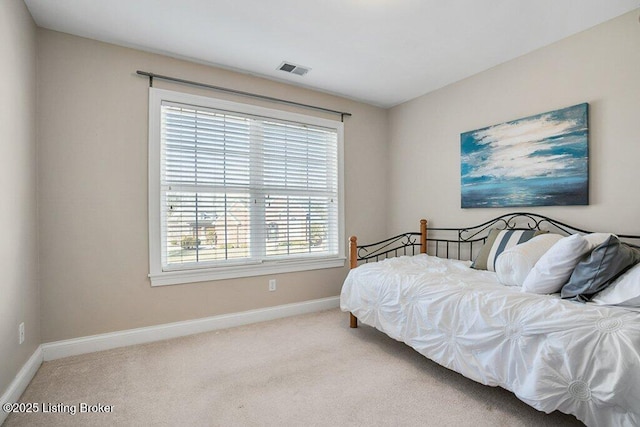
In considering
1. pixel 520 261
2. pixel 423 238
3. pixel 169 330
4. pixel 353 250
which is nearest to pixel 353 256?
pixel 353 250

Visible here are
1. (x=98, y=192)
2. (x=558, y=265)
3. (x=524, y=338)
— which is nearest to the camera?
(x=524, y=338)

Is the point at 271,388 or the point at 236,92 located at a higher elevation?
the point at 236,92

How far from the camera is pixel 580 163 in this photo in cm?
233

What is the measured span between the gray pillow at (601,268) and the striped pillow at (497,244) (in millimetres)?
779

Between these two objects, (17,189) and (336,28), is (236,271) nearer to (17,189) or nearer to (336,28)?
(17,189)

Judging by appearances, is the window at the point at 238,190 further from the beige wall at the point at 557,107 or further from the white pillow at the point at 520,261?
the white pillow at the point at 520,261

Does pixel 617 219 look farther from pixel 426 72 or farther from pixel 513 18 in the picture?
pixel 426 72

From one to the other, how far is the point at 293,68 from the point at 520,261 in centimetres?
241

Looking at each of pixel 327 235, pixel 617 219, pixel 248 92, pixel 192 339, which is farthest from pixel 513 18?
pixel 192 339

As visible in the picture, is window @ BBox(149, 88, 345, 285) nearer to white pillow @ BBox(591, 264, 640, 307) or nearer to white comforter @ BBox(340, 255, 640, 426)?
white comforter @ BBox(340, 255, 640, 426)

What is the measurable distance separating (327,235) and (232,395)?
2.01 m

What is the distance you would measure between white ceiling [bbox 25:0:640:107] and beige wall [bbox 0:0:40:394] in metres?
0.37

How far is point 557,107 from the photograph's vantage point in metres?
2.47

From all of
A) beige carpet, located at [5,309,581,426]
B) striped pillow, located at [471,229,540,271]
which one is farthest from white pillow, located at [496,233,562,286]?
beige carpet, located at [5,309,581,426]
